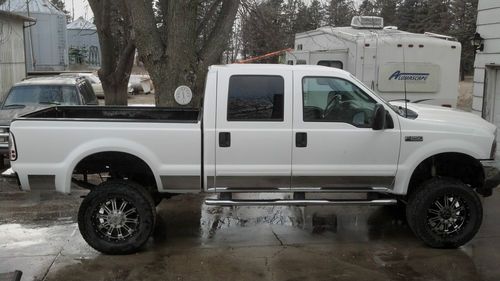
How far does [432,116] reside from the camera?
628cm

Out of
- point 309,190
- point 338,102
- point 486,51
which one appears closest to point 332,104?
point 338,102

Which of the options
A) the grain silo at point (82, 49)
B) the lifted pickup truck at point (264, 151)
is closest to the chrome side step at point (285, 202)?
the lifted pickup truck at point (264, 151)

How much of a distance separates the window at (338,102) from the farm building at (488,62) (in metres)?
6.14

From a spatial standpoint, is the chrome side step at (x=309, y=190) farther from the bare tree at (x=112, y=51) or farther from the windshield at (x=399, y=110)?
the bare tree at (x=112, y=51)

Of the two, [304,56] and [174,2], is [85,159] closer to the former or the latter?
[174,2]

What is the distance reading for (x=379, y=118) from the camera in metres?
5.87

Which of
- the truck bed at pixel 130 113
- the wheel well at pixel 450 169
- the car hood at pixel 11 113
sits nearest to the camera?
the wheel well at pixel 450 169

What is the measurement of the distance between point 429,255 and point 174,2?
5102 mm

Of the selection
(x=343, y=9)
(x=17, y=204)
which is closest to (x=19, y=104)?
(x=17, y=204)

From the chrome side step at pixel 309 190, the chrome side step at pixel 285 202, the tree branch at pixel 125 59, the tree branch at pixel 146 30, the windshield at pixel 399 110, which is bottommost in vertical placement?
the chrome side step at pixel 285 202

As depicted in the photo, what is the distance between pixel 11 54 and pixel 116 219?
61.7 feet

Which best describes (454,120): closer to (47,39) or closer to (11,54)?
(11,54)

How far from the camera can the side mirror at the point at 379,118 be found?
5840mm

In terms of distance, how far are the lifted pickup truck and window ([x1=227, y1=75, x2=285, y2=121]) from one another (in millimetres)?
11
